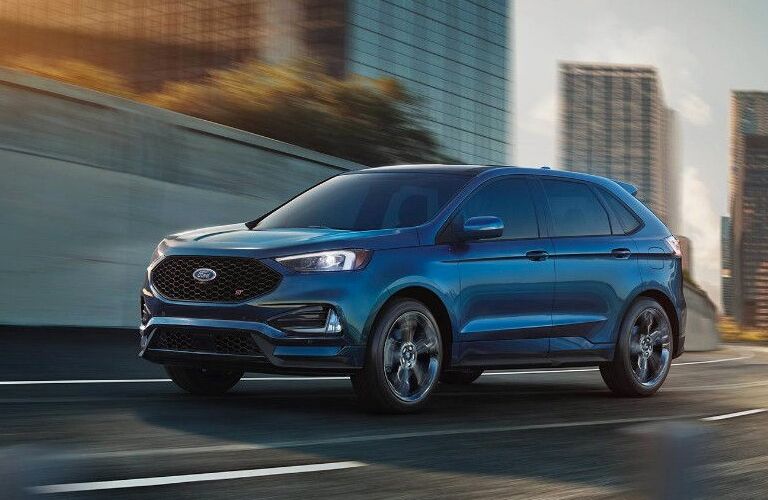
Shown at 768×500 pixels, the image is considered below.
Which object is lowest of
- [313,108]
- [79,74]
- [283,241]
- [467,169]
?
[283,241]

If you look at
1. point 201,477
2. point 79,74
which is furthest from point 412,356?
point 79,74

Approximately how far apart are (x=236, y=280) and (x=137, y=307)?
8041 millimetres

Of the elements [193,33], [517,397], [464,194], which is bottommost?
[517,397]

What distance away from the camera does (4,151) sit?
44.6 ft

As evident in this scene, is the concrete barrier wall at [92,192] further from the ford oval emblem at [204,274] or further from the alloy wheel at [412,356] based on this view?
the alloy wheel at [412,356]

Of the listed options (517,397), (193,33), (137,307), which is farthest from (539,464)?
(193,33)

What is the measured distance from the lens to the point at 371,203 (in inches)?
355

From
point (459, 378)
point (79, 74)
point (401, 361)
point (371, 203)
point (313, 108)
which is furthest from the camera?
point (313, 108)

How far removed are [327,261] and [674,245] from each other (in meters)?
4.41

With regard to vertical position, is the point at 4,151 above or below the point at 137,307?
above

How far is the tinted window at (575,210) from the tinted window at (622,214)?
0.17 metres

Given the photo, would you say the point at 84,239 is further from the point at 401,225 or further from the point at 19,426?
the point at 19,426

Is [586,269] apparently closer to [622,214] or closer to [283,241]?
[622,214]

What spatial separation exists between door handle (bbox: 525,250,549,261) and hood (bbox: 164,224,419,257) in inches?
49.2
